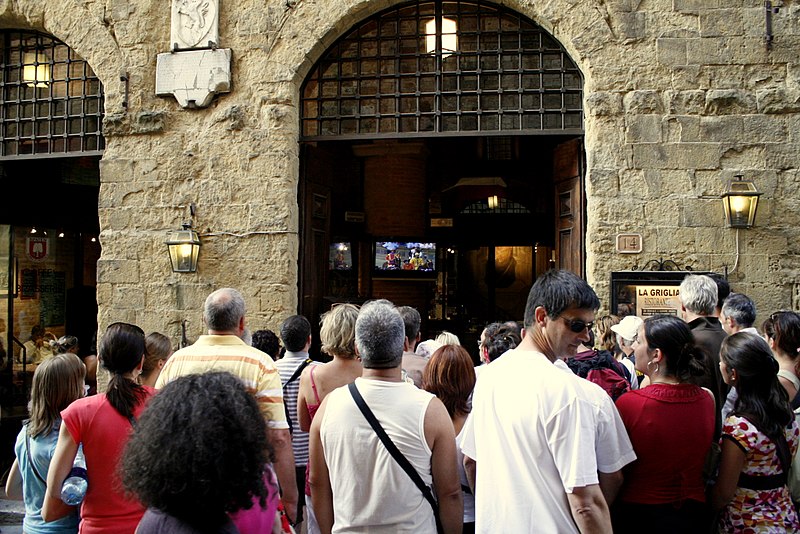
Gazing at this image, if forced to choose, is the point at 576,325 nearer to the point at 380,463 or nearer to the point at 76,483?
the point at 380,463

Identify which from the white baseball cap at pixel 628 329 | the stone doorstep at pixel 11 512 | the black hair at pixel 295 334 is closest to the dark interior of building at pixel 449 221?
the stone doorstep at pixel 11 512

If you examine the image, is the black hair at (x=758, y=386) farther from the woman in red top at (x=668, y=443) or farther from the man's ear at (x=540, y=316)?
the man's ear at (x=540, y=316)

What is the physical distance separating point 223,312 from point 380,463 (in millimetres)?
1211

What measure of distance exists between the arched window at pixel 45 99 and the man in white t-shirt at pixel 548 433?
6684 mm

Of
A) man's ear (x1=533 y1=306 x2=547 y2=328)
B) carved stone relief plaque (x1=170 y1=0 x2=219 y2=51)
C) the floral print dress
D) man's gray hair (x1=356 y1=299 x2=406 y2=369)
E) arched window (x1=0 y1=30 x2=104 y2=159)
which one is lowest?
the floral print dress

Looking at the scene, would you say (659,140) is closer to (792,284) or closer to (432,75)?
(792,284)

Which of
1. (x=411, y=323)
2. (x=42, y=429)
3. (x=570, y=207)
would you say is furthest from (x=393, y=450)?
(x=570, y=207)

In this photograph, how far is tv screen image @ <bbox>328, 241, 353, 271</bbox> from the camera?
10477 mm

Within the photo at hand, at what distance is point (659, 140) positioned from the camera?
6.21m

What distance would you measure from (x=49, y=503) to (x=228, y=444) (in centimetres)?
156

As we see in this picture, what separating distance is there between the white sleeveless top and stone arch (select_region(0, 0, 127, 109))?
6.04m

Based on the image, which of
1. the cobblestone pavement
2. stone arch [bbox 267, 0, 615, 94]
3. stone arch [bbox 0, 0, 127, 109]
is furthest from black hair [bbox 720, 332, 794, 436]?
stone arch [bbox 0, 0, 127, 109]

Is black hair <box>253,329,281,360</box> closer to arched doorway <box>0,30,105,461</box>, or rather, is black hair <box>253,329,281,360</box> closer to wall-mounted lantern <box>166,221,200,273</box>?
wall-mounted lantern <box>166,221,200,273</box>

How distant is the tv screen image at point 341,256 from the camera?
412 inches
